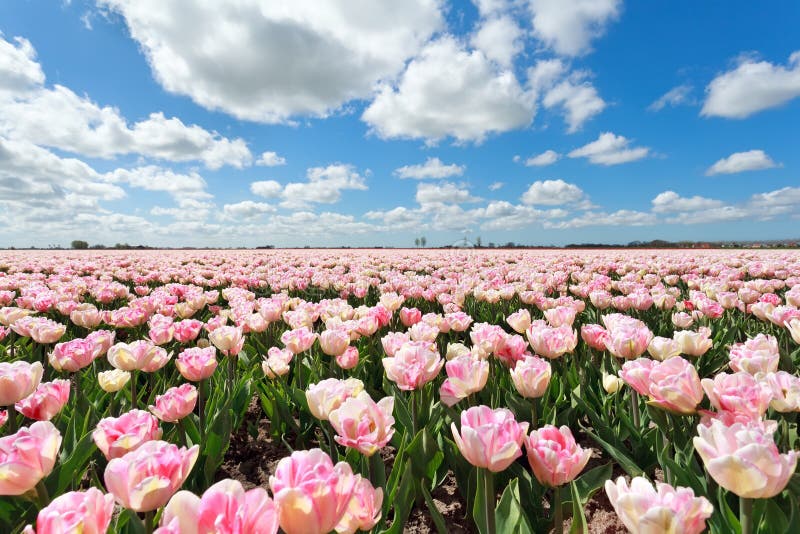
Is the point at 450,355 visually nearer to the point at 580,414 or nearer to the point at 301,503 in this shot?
the point at 580,414

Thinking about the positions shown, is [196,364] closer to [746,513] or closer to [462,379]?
[462,379]

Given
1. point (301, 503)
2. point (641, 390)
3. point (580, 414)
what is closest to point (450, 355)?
point (580, 414)

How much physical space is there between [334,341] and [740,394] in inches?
83.0

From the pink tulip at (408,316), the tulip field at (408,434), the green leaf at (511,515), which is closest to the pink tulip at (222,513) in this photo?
the tulip field at (408,434)

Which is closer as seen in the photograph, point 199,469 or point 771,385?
point 771,385

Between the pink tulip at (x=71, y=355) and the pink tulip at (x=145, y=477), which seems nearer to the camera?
the pink tulip at (x=145, y=477)

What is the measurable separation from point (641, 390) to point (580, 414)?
1.10m

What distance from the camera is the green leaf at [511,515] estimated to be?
4.72 ft

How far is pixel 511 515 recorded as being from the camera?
1.50m

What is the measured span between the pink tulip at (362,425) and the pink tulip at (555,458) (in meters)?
0.47

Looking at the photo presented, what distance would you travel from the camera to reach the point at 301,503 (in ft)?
2.98

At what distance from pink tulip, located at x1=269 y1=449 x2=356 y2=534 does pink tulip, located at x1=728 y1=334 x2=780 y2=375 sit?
1.82 meters

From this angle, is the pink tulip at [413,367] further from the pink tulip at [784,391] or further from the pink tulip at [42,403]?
the pink tulip at [42,403]

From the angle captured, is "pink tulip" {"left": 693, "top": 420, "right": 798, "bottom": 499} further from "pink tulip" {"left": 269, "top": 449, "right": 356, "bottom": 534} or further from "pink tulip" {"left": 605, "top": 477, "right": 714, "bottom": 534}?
"pink tulip" {"left": 269, "top": 449, "right": 356, "bottom": 534}
